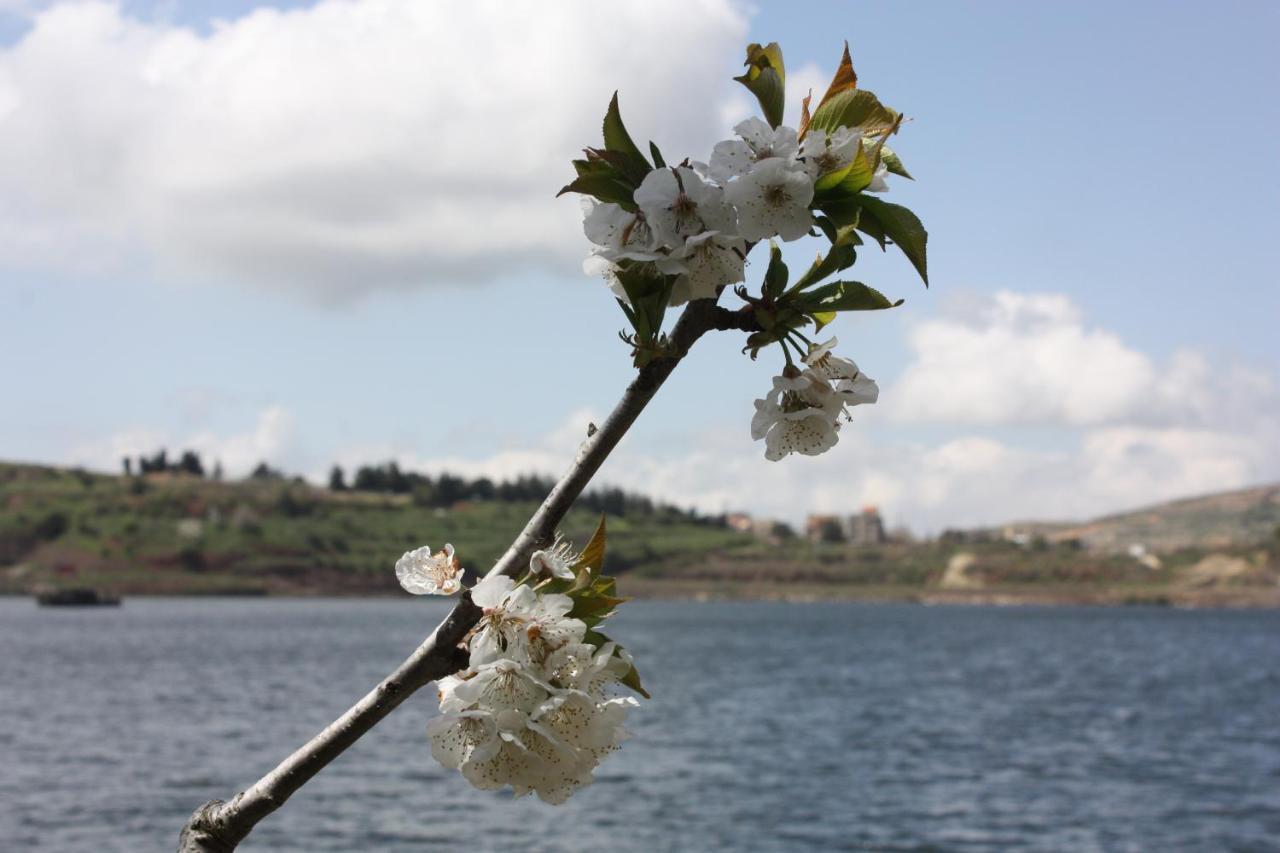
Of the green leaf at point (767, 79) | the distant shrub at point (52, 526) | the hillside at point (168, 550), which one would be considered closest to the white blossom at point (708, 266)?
the green leaf at point (767, 79)

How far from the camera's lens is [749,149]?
66.1 inches

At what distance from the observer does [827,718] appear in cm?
5391

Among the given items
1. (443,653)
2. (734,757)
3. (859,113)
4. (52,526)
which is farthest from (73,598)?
(859,113)

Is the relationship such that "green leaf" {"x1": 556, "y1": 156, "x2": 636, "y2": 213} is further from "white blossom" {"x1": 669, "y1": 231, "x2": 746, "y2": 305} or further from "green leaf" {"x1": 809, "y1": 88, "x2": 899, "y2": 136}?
"green leaf" {"x1": 809, "y1": 88, "x2": 899, "y2": 136}

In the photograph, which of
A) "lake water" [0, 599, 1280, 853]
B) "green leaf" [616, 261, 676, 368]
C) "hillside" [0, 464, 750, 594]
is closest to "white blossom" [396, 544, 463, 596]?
"green leaf" [616, 261, 676, 368]

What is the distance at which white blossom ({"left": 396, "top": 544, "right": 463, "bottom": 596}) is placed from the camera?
1734mm

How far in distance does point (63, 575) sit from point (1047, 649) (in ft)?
461

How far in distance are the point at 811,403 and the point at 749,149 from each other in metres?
0.39

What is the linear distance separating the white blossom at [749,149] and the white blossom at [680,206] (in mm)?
31

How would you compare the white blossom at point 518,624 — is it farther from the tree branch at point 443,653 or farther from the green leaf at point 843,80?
the green leaf at point 843,80

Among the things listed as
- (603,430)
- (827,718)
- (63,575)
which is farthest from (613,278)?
(63,575)

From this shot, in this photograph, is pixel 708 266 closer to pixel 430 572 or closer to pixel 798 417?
pixel 798 417

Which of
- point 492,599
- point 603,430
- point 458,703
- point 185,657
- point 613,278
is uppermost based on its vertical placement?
point 613,278

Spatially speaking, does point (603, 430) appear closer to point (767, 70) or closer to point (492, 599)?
point (492, 599)
